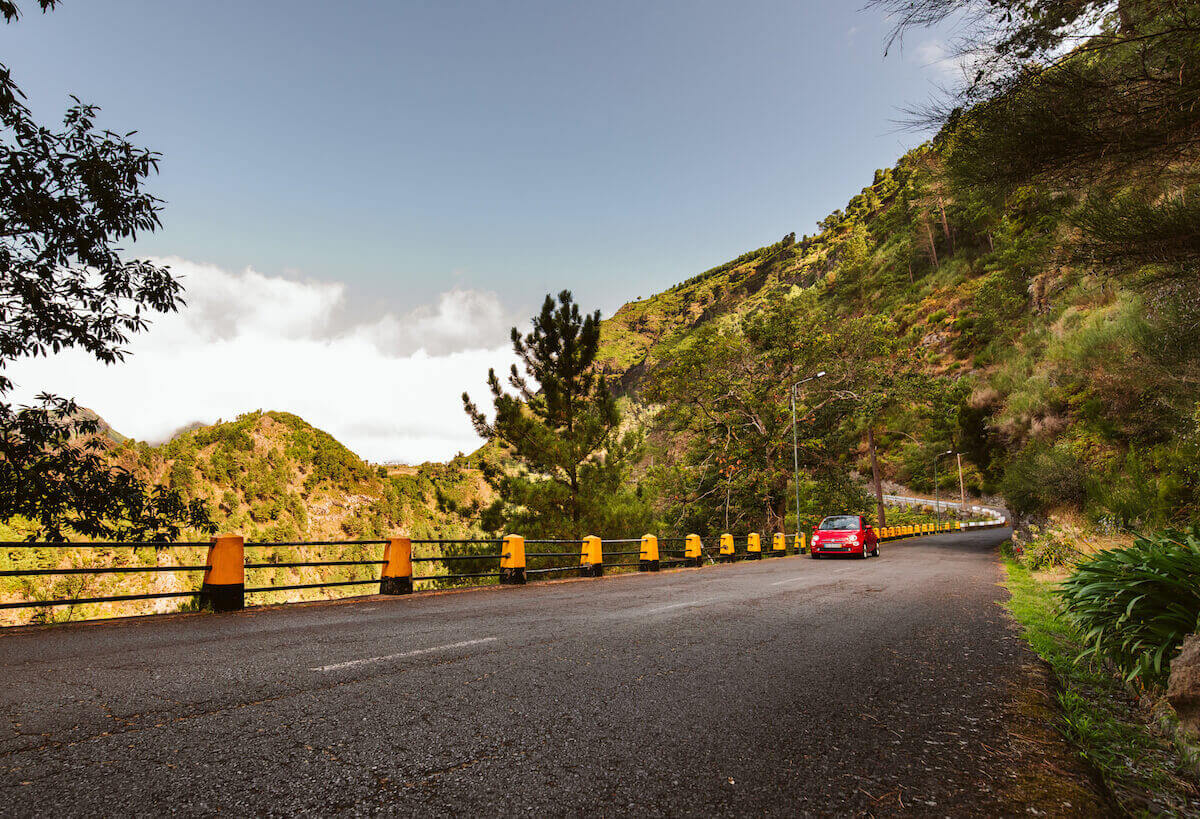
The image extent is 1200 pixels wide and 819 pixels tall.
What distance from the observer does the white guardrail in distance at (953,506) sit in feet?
170

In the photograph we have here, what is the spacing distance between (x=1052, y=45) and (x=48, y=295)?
11125 mm

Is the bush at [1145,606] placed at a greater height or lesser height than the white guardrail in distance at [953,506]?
greater

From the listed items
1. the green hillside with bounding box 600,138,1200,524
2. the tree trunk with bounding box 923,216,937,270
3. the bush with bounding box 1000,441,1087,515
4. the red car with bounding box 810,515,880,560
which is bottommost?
the red car with bounding box 810,515,880,560

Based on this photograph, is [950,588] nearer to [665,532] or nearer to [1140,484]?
[1140,484]

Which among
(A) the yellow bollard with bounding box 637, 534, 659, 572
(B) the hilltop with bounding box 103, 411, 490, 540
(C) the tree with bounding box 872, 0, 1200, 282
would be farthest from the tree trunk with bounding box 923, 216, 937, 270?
(C) the tree with bounding box 872, 0, 1200, 282

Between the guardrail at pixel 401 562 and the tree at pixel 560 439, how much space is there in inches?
51.3

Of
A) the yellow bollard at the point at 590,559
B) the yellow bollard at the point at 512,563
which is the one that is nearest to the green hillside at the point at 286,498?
the yellow bollard at the point at 590,559

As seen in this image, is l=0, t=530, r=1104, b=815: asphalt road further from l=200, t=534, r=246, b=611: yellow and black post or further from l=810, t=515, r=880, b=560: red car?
l=810, t=515, r=880, b=560: red car

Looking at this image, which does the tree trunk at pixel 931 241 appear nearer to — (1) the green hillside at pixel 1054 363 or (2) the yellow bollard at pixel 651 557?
(1) the green hillside at pixel 1054 363

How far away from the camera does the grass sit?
2.37m

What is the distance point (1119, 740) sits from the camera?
3006 millimetres

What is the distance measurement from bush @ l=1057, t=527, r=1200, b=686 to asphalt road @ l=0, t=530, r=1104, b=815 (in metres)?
0.77

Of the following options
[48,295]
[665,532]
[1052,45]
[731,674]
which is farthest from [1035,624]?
[665,532]

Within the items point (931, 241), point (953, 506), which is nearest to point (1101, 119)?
point (953, 506)
